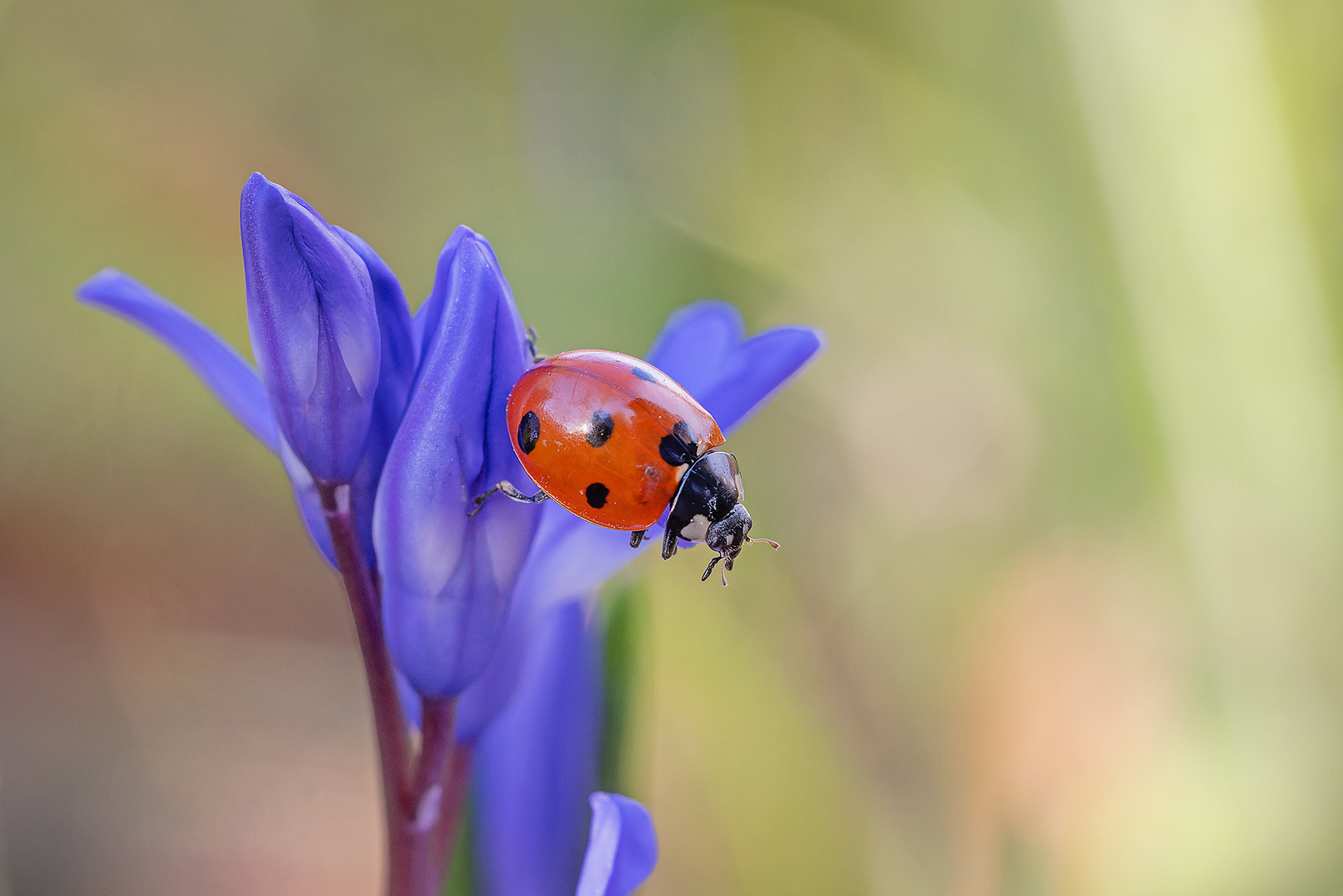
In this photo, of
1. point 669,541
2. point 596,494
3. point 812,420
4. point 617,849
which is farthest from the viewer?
point 812,420

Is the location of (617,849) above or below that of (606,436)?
below

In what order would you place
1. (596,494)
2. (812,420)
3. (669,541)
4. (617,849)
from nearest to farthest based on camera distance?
(617,849) → (596,494) → (669,541) → (812,420)

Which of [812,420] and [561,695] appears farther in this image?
[812,420]

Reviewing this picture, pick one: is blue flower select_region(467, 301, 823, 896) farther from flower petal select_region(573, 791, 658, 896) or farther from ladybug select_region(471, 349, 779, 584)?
flower petal select_region(573, 791, 658, 896)

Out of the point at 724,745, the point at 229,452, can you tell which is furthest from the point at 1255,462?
the point at 229,452

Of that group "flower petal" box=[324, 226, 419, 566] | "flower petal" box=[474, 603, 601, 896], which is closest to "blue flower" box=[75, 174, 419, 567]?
"flower petal" box=[324, 226, 419, 566]

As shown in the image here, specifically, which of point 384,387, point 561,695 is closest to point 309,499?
point 384,387

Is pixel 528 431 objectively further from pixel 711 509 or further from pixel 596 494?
pixel 711 509

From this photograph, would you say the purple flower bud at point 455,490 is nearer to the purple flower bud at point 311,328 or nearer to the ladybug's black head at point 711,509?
the purple flower bud at point 311,328

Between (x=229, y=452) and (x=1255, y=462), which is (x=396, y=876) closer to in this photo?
(x=229, y=452)
